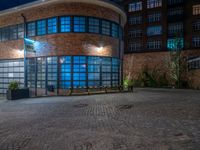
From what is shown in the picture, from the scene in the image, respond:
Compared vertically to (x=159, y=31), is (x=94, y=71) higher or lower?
lower

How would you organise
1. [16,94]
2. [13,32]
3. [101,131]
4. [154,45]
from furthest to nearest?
[154,45] < [13,32] < [16,94] < [101,131]

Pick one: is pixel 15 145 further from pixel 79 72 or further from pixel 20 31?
pixel 20 31

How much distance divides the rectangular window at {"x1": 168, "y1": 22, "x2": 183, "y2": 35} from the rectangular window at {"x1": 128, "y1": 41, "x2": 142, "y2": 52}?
252 inches

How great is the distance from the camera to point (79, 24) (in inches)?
692

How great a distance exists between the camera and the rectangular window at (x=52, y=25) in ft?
58.2

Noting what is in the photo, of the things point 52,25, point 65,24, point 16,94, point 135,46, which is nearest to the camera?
point 16,94

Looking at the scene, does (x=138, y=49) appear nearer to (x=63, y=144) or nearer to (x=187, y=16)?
(x=187, y=16)

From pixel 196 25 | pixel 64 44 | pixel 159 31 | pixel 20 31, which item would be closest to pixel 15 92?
pixel 64 44

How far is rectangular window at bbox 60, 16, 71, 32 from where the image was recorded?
1739 centimetres

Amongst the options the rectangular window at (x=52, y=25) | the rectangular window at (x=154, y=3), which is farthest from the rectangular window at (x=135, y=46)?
the rectangular window at (x=52, y=25)

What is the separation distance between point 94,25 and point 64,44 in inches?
145

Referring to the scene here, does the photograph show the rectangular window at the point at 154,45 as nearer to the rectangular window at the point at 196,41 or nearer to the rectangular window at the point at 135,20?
the rectangular window at the point at 135,20

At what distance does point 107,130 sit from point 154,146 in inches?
77.3

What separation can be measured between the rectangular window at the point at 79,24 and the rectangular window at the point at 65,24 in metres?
0.59
